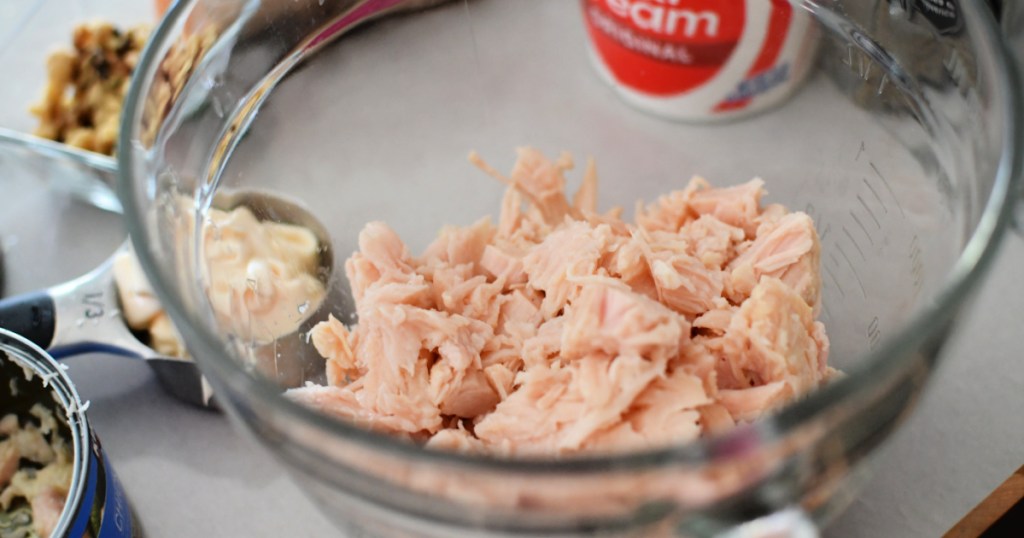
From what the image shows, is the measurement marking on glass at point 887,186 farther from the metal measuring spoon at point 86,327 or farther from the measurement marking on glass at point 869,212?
the metal measuring spoon at point 86,327

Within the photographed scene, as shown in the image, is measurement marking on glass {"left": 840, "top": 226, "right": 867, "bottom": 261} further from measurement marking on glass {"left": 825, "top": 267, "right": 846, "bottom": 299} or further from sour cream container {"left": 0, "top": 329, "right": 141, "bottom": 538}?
sour cream container {"left": 0, "top": 329, "right": 141, "bottom": 538}

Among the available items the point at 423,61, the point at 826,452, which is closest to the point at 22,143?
the point at 423,61

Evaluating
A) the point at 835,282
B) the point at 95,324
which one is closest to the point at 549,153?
the point at 835,282

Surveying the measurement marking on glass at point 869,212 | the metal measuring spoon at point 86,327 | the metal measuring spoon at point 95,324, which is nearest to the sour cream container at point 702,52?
the measurement marking on glass at point 869,212

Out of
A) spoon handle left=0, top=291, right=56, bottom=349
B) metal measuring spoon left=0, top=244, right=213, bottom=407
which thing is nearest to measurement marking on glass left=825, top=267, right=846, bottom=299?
metal measuring spoon left=0, top=244, right=213, bottom=407

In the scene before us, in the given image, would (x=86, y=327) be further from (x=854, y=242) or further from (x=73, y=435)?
(x=854, y=242)

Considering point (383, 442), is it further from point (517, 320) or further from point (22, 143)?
point (22, 143)
